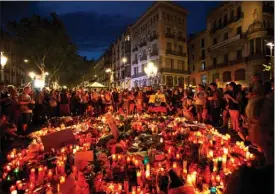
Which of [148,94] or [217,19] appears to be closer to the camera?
[148,94]

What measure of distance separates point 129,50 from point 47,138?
5564 centimetres

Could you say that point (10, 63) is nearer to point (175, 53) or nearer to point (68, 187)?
point (175, 53)

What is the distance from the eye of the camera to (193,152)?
576 cm

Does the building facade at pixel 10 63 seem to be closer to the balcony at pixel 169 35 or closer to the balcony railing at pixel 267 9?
the balcony at pixel 169 35

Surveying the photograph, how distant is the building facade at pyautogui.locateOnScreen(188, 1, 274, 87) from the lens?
3150 cm

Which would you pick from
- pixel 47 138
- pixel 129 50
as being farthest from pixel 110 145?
pixel 129 50

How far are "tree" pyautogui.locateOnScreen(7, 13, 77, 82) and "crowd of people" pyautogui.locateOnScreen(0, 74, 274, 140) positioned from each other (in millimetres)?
16833

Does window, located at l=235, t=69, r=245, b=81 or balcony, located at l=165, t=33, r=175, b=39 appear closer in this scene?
window, located at l=235, t=69, r=245, b=81

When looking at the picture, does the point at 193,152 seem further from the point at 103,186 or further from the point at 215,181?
the point at 103,186

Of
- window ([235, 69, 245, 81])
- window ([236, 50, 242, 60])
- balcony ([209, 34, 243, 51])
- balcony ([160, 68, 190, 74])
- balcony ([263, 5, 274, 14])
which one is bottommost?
window ([235, 69, 245, 81])

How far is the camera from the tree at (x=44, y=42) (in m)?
28.5

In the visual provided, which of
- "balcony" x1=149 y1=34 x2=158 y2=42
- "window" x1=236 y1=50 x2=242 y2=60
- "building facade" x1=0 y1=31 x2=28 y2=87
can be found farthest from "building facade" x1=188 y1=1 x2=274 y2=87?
"building facade" x1=0 y1=31 x2=28 y2=87

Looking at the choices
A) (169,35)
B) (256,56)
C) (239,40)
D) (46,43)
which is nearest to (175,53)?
(169,35)

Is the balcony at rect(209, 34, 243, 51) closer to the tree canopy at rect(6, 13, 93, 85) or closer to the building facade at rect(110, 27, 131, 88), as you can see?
the building facade at rect(110, 27, 131, 88)
